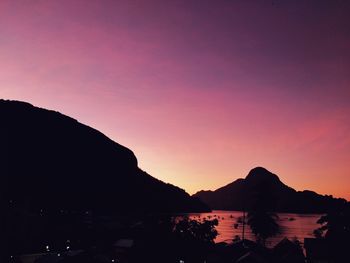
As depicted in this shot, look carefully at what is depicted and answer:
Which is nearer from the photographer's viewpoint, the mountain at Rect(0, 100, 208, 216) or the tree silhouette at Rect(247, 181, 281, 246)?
the tree silhouette at Rect(247, 181, 281, 246)

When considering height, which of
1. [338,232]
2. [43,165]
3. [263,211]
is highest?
[43,165]

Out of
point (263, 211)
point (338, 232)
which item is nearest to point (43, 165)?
point (263, 211)

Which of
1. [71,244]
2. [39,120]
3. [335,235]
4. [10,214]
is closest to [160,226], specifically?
[335,235]

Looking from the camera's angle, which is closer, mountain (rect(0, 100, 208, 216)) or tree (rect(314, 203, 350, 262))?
tree (rect(314, 203, 350, 262))

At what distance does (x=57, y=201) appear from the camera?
445ft

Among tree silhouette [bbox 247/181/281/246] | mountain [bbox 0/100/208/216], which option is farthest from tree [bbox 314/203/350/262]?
mountain [bbox 0/100/208/216]

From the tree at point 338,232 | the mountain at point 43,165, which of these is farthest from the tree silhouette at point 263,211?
the mountain at point 43,165

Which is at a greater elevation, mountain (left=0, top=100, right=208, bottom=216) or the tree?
mountain (left=0, top=100, right=208, bottom=216)

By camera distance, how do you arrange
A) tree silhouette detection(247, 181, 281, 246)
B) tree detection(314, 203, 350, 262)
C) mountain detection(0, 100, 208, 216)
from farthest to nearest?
mountain detection(0, 100, 208, 216), tree silhouette detection(247, 181, 281, 246), tree detection(314, 203, 350, 262)

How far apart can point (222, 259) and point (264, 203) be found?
2773cm

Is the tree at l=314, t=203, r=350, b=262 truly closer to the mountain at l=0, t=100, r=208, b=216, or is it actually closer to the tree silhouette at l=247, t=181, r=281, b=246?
the tree silhouette at l=247, t=181, r=281, b=246

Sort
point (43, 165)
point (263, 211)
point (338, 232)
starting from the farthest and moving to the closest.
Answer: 1. point (43, 165)
2. point (263, 211)
3. point (338, 232)

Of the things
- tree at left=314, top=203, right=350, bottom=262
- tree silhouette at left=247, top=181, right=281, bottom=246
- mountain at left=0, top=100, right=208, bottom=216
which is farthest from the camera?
mountain at left=0, top=100, right=208, bottom=216

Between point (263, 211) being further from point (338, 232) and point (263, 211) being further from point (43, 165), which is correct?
point (43, 165)
